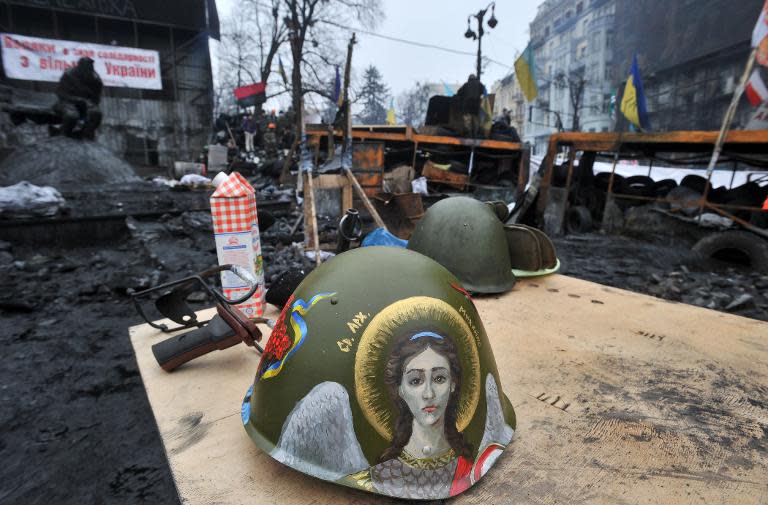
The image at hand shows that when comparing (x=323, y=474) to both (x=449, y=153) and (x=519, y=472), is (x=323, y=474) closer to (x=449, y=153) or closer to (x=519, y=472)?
(x=519, y=472)

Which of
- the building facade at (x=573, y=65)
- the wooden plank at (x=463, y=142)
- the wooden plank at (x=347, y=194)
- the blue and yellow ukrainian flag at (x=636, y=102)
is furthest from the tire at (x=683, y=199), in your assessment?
the building facade at (x=573, y=65)

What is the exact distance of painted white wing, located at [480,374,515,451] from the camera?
1.29 m

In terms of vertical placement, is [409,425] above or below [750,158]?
below

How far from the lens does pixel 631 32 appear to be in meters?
28.4

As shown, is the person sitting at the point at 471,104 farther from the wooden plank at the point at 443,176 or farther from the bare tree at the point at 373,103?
the bare tree at the point at 373,103

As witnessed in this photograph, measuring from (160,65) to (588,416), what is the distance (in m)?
19.6

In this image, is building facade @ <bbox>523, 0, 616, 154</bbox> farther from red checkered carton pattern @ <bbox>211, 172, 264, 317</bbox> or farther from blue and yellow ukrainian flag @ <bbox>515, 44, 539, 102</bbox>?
red checkered carton pattern @ <bbox>211, 172, 264, 317</bbox>

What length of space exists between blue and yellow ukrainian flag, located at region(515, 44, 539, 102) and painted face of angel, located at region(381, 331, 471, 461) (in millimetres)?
11874

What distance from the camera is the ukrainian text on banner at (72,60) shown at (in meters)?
14.3

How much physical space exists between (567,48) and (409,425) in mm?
43937

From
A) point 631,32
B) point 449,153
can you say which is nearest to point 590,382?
point 449,153

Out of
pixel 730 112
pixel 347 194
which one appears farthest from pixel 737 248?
pixel 347 194

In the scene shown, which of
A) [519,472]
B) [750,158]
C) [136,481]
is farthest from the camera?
[750,158]

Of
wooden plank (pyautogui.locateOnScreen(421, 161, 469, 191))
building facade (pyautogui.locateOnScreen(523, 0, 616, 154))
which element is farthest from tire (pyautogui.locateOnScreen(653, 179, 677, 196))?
building facade (pyautogui.locateOnScreen(523, 0, 616, 154))
